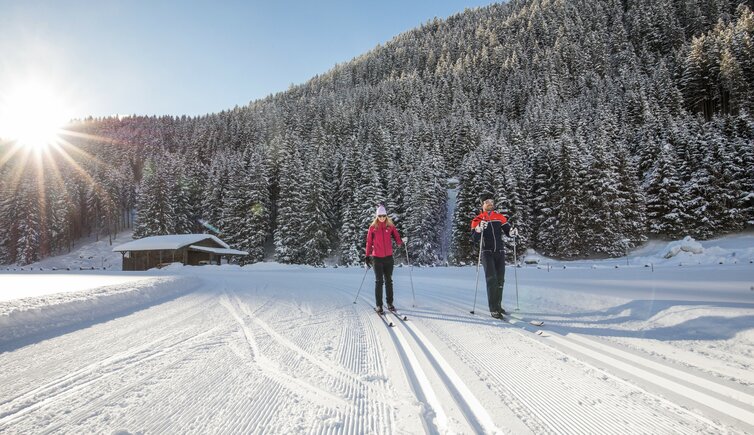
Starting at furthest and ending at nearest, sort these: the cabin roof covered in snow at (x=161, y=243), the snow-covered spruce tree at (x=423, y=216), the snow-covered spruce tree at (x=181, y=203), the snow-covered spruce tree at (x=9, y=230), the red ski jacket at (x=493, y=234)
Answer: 1. the snow-covered spruce tree at (x=9, y=230)
2. the snow-covered spruce tree at (x=181, y=203)
3. the cabin roof covered in snow at (x=161, y=243)
4. the snow-covered spruce tree at (x=423, y=216)
5. the red ski jacket at (x=493, y=234)

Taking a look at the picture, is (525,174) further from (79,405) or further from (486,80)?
(486,80)

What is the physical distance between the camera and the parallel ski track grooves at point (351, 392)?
6.75ft

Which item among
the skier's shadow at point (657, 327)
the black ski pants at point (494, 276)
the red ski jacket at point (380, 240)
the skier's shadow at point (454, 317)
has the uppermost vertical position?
the red ski jacket at point (380, 240)

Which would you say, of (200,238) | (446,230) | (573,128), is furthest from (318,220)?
(573,128)

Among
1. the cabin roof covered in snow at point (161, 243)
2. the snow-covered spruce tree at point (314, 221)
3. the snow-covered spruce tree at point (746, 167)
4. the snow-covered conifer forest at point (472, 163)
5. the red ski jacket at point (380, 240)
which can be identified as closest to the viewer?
→ the red ski jacket at point (380, 240)

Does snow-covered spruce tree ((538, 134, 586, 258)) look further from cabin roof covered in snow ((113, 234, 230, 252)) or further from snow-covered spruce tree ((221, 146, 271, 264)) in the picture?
cabin roof covered in snow ((113, 234, 230, 252))

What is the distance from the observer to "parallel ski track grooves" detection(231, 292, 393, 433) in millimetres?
2059

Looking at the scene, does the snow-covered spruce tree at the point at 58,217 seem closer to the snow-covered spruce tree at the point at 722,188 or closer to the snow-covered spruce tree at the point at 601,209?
the snow-covered spruce tree at the point at 601,209

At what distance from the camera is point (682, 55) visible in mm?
66000

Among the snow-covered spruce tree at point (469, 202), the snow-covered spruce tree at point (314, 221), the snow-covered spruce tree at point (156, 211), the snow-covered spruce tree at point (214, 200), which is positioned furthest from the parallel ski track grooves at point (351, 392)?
the snow-covered spruce tree at point (156, 211)

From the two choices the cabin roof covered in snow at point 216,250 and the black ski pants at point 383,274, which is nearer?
the black ski pants at point 383,274

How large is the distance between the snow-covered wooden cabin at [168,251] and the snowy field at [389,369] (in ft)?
123

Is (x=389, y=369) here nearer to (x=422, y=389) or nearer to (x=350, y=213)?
(x=422, y=389)

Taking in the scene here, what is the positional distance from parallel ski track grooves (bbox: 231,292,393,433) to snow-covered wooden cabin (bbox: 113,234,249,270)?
40.3 metres
